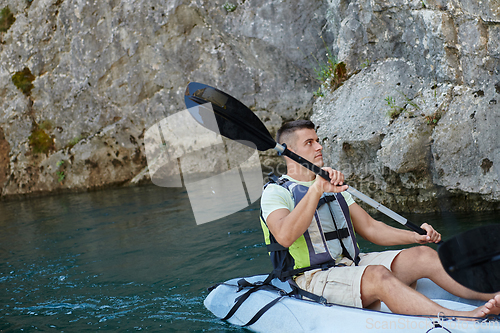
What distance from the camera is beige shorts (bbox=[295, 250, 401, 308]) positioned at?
7.43 ft

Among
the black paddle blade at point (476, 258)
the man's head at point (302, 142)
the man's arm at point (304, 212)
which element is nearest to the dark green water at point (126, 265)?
the man's arm at point (304, 212)

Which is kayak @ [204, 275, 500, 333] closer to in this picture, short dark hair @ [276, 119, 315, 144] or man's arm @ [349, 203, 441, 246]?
man's arm @ [349, 203, 441, 246]

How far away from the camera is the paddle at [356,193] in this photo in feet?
6.55

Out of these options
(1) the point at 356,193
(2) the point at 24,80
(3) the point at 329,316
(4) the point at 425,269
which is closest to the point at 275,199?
(1) the point at 356,193

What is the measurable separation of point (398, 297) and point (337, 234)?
20.3 inches

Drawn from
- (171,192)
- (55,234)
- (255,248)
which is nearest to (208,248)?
(255,248)

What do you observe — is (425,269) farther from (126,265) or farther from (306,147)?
(126,265)

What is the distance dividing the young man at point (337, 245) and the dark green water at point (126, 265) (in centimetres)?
78

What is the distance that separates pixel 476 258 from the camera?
2.01 meters

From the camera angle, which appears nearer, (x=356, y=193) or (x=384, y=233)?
(x=356, y=193)

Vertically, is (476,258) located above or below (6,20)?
below

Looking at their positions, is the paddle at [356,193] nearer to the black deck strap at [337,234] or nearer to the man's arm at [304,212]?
the man's arm at [304,212]

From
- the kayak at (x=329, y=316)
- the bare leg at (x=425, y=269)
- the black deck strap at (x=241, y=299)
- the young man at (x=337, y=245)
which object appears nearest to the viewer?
the kayak at (x=329, y=316)

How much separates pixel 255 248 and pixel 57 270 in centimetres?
216
